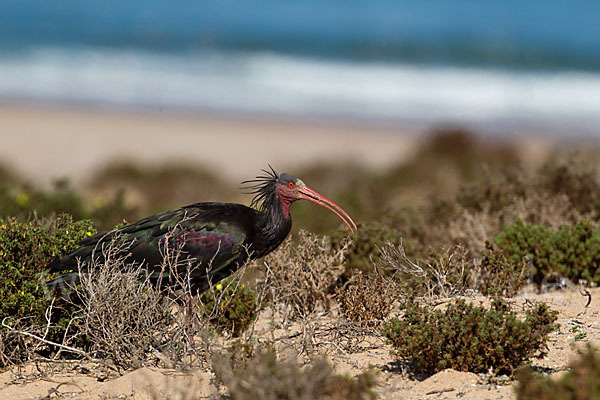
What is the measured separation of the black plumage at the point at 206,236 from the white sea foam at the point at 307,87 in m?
20.1

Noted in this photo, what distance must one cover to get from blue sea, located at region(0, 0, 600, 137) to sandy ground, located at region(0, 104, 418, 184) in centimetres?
213

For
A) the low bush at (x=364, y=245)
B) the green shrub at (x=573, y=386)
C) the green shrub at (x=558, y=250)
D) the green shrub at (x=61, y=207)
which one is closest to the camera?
the green shrub at (x=573, y=386)

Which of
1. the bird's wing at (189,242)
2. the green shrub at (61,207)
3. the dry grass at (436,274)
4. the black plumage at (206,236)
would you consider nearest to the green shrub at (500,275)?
the dry grass at (436,274)

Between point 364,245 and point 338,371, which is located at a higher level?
point 364,245

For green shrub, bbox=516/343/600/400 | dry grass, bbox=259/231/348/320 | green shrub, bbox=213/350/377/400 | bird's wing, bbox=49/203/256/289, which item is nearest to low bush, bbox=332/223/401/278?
dry grass, bbox=259/231/348/320

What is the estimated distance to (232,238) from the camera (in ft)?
20.1

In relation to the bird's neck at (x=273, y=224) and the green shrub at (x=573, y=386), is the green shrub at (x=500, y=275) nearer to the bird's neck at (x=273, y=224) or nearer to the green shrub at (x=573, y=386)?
the bird's neck at (x=273, y=224)

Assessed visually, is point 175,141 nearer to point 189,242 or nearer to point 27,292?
point 189,242

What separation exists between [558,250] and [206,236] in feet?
11.3

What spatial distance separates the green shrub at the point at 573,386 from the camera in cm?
347

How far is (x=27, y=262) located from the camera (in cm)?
589

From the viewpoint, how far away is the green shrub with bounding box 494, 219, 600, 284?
7066mm

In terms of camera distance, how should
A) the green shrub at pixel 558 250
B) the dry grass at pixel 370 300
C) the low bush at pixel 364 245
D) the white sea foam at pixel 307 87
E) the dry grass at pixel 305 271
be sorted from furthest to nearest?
the white sea foam at pixel 307 87 → the low bush at pixel 364 245 → the green shrub at pixel 558 250 → the dry grass at pixel 305 271 → the dry grass at pixel 370 300

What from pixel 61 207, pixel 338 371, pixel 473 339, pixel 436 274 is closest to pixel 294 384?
pixel 338 371
